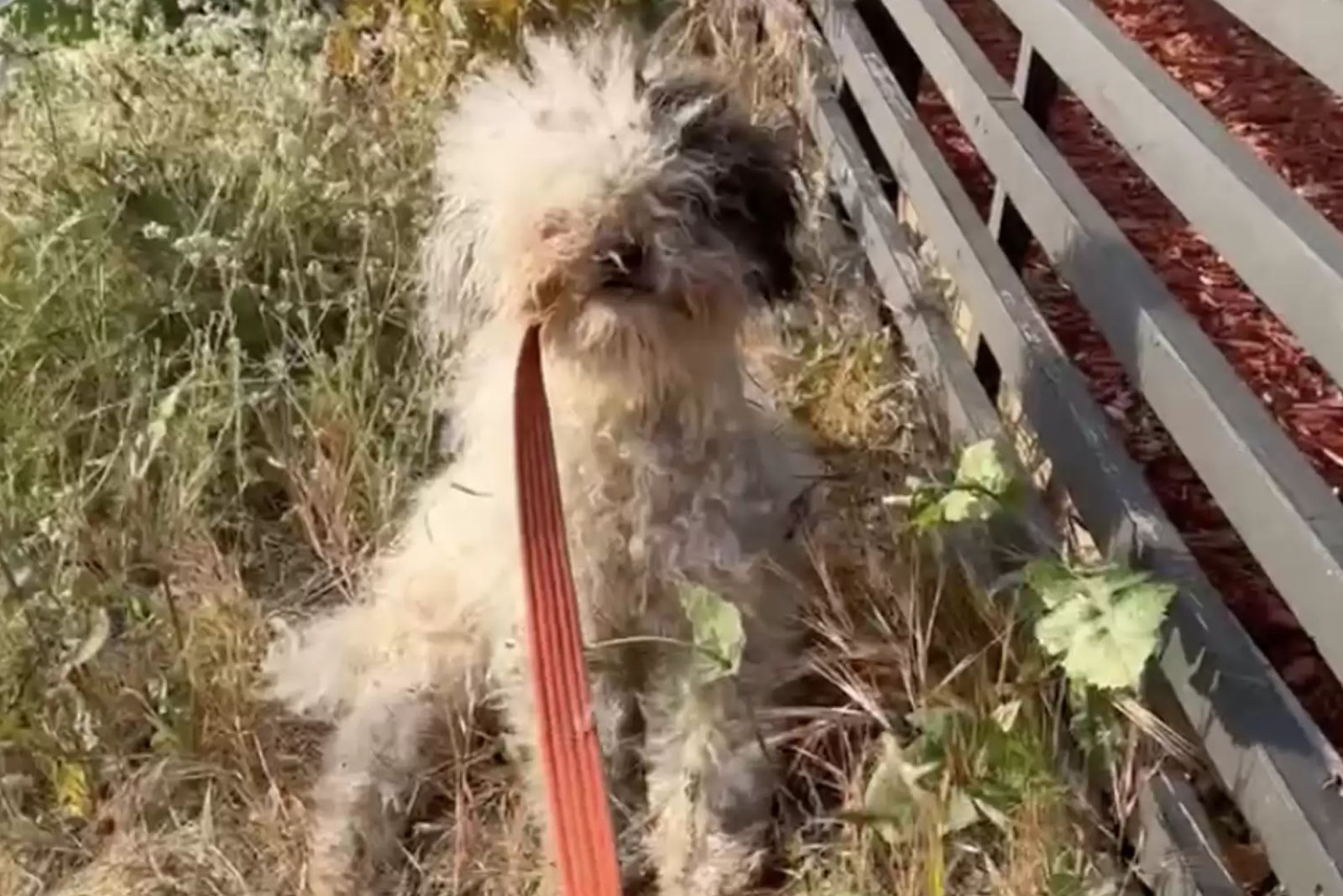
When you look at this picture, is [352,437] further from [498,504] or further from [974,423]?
[974,423]

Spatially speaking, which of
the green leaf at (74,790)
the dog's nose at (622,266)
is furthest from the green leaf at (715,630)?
the green leaf at (74,790)

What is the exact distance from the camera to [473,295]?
2285mm

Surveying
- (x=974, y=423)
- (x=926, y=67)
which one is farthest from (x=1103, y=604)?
(x=926, y=67)

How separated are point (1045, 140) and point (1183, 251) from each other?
82 cm

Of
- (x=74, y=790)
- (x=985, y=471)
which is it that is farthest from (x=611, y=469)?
(x=74, y=790)

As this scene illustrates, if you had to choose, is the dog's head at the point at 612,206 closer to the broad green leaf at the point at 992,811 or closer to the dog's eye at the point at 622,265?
the dog's eye at the point at 622,265

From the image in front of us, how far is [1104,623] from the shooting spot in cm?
207

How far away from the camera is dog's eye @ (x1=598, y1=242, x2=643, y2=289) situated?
2076 millimetres

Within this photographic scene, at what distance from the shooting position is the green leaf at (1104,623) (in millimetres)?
2010

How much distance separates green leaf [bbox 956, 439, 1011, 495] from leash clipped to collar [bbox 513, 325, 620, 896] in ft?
2.28

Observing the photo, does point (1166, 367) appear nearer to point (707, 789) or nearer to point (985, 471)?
point (985, 471)

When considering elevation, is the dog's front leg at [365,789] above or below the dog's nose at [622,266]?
below

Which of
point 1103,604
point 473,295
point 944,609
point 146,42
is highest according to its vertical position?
point 146,42

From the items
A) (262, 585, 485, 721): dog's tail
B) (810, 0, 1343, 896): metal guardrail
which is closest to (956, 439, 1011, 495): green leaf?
(810, 0, 1343, 896): metal guardrail
